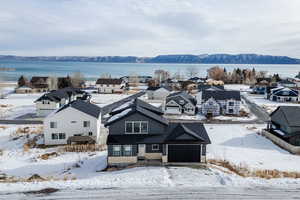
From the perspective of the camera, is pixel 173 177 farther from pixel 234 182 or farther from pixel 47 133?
pixel 47 133

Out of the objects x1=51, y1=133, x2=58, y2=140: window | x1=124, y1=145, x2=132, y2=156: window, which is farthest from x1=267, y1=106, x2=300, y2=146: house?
x1=51, y1=133, x2=58, y2=140: window

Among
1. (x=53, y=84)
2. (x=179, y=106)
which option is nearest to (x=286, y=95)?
(x=179, y=106)

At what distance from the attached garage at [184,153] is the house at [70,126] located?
12909 mm

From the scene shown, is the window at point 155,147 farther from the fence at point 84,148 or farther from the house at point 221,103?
the house at point 221,103

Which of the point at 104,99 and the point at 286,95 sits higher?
the point at 286,95

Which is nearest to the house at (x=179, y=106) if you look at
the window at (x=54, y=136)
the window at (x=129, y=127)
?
the window at (x=54, y=136)

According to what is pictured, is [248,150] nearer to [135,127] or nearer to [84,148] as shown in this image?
[135,127]

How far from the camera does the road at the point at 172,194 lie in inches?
595

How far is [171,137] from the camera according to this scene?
23391 mm

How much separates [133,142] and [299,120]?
23.5 metres

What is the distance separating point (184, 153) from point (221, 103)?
3057 cm

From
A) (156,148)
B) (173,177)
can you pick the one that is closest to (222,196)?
(173,177)

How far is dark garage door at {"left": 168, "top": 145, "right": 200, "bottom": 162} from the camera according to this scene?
22828 mm

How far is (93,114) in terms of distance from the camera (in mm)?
34125
